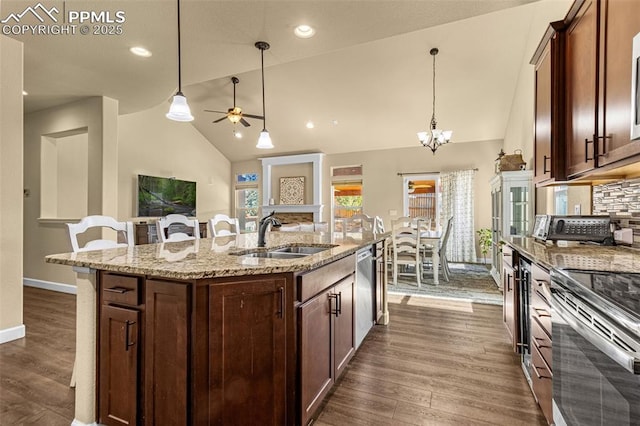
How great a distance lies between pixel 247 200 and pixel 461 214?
5.75 meters

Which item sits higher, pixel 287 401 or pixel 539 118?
pixel 539 118

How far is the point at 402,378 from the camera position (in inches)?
83.7

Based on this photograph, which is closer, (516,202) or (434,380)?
(434,380)

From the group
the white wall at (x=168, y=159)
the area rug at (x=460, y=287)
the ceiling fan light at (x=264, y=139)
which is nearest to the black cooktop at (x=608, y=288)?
the ceiling fan light at (x=264, y=139)

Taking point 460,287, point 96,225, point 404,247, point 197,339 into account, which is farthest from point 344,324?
point 460,287

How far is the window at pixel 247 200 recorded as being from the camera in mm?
8906

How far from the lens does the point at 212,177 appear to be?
830cm

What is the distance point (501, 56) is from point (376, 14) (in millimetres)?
3296

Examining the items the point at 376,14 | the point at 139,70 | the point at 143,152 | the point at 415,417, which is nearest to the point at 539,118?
the point at 376,14

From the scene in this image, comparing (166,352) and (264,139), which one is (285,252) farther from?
(264,139)

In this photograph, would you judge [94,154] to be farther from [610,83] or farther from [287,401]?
[610,83]

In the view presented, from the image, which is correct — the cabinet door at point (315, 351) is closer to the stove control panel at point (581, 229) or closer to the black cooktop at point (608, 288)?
the black cooktop at point (608, 288)

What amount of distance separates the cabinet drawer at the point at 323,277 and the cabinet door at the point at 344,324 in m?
0.06

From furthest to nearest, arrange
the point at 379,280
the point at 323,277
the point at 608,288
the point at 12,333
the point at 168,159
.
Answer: the point at 168,159 < the point at 379,280 < the point at 12,333 < the point at 323,277 < the point at 608,288
